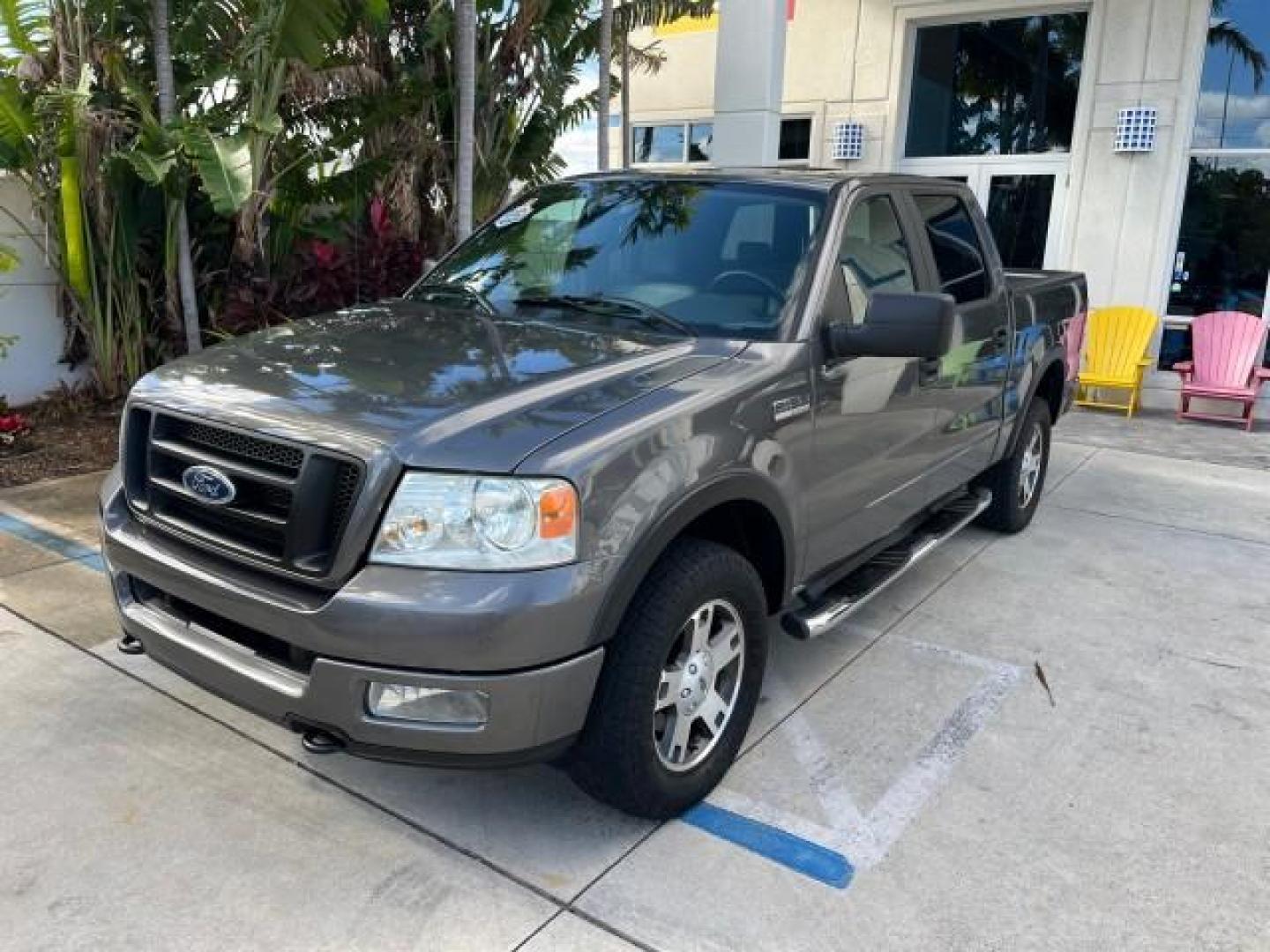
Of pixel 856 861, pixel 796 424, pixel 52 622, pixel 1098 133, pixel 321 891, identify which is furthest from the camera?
pixel 1098 133

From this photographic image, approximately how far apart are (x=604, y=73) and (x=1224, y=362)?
6881 millimetres

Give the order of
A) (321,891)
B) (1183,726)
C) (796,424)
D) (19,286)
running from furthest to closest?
(19,286), (1183,726), (796,424), (321,891)

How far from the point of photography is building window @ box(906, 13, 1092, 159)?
11.2 metres

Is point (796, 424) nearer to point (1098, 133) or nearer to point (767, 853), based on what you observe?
point (767, 853)

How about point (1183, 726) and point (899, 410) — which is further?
point (899, 410)

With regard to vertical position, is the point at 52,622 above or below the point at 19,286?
below

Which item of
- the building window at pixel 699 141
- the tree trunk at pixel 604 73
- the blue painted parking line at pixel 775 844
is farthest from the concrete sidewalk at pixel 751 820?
the building window at pixel 699 141

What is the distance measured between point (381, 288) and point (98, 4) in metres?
2.67

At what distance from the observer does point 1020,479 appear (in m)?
5.90

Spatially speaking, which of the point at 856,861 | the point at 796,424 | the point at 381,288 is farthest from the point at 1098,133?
the point at 856,861

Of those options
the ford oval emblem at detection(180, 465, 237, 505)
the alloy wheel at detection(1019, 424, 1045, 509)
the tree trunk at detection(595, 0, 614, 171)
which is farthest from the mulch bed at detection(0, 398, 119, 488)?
the alloy wheel at detection(1019, 424, 1045, 509)

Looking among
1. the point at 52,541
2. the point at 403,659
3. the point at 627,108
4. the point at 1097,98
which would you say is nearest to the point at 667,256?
the point at 403,659

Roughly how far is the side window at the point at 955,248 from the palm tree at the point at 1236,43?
24.3ft

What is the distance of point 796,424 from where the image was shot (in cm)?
333
